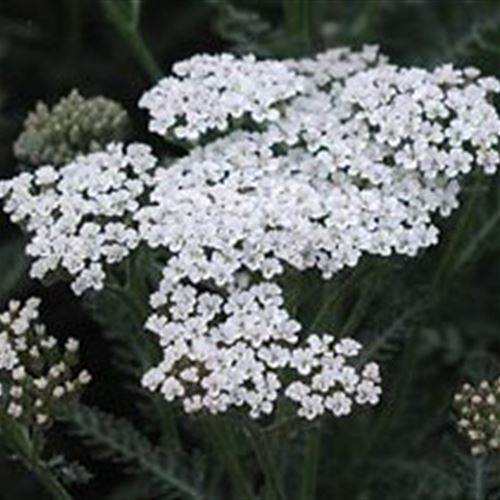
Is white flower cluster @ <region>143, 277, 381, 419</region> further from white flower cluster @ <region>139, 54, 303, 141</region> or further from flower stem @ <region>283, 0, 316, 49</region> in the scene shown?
flower stem @ <region>283, 0, 316, 49</region>

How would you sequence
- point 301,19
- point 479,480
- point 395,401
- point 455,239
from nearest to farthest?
point 479,480, point 455,239, point 395,401, point 301,19

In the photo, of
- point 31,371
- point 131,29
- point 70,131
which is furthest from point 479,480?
point 131,29

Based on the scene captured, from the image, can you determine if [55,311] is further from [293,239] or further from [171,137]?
[293,239]

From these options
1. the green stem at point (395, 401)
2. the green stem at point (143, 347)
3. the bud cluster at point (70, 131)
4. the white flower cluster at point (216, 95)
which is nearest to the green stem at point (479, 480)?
the green stem at point (395, 401)

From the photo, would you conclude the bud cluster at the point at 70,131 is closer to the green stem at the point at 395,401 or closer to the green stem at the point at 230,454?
the green stem at the point at 230,454

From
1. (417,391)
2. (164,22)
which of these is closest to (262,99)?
(417,391)

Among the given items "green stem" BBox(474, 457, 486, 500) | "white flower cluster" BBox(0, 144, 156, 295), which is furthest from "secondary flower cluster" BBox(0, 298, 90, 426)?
"green stem" BBox(474, 457, 486, 500)

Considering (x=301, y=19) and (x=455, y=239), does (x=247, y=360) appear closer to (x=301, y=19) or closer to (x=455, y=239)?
(x=455, y=239)
